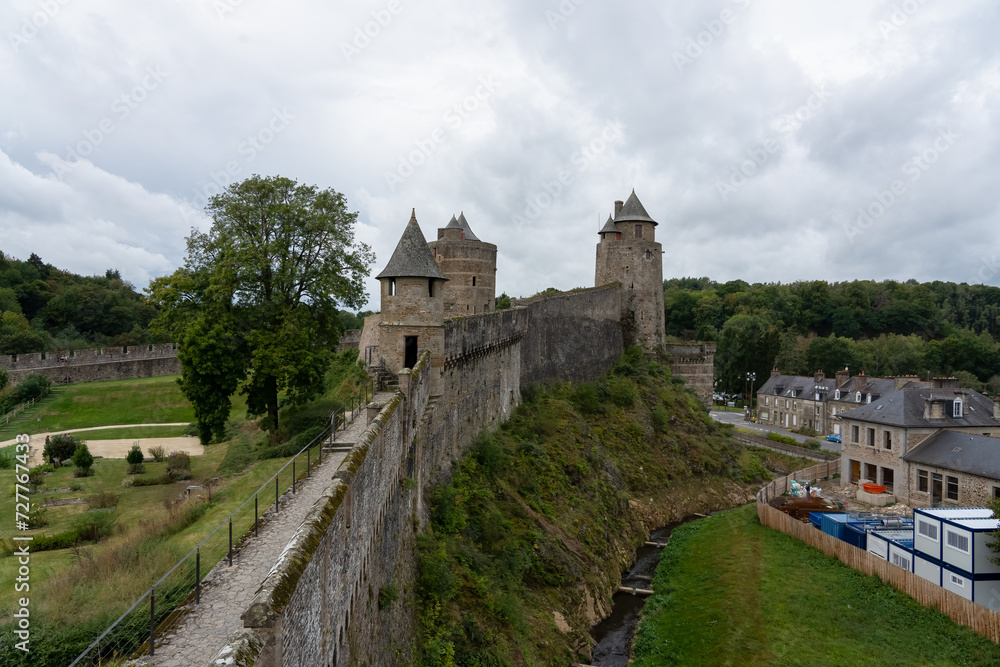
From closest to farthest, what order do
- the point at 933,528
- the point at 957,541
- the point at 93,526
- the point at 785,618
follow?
the point at 93,526, the point at 957,541, the point at 785,618, the point at 933,528

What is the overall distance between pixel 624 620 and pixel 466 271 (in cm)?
2206

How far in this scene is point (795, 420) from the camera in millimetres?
70438

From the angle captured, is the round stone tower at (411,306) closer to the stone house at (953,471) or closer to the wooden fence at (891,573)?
the wooden fence at (891,573)

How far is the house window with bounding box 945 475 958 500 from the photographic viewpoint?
30.2 m

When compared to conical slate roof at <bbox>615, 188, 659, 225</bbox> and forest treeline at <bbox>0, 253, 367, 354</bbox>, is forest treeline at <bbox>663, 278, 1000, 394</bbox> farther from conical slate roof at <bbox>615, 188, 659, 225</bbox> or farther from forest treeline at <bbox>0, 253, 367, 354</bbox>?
forest treeline at <bbox>0, 253, 367, 354</bbox>

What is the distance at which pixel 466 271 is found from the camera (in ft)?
129

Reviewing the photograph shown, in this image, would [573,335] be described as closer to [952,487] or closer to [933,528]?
[952,487]

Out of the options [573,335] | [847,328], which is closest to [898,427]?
[573,335]

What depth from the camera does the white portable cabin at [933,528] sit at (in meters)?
23.2

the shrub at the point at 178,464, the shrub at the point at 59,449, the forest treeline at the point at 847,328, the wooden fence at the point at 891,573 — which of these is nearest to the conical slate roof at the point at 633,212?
the wooden fence at the point at 891,573

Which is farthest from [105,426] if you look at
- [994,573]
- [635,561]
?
[994,573]

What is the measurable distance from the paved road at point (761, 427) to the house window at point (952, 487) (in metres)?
22.7

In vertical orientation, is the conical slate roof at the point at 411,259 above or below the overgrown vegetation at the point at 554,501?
above

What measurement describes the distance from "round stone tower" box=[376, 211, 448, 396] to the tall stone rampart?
1559 centimetres
